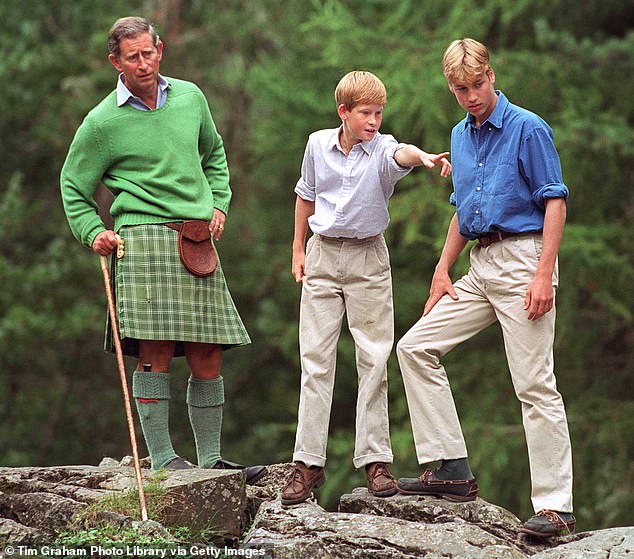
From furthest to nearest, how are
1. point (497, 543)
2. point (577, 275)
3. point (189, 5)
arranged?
point (189, 5)
point (577, 275)
point (497, 543)

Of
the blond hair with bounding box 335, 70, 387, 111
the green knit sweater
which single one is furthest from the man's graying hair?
the blond hair with bounding box 335, 70, 387, 111

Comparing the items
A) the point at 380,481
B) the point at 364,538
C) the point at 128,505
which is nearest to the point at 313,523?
the point at 364,538

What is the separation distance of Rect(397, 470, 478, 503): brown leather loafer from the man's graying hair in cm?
204

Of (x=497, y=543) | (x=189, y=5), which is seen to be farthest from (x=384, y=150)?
(x=189, y=5)

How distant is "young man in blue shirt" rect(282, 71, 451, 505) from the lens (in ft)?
15.6

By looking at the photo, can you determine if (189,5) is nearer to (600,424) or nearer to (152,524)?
(600,424)

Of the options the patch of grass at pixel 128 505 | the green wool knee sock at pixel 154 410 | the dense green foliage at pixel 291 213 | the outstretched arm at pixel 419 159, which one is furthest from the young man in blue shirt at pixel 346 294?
the dense green foliage at pixel 291 213

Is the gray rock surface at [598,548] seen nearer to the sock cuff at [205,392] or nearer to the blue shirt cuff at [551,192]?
the blue shirt cuff at [551,192]

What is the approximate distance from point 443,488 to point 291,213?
11345 mm

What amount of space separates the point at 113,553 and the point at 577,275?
22.5ft

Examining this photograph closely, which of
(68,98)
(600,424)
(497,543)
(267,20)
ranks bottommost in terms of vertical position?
(600,424)

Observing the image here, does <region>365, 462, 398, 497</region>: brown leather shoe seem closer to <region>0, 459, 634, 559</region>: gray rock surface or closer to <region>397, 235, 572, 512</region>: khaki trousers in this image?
Result: <region>0, 459, 634, 559</region>: gray rock surface

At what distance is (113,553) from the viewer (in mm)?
4164

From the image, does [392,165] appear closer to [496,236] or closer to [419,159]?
[419,159]
